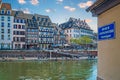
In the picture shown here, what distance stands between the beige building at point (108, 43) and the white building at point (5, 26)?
50665 millimetres

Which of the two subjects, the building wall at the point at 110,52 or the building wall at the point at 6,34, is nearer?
the building wall at the point at 110,52

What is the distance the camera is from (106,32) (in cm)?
450

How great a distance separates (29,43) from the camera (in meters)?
59.6

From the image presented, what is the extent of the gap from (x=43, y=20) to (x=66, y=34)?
11.2 meters

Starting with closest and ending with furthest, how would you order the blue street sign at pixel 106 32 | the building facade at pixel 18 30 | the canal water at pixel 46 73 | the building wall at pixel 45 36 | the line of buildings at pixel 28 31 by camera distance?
the blue street sign at pixel 106 32 < the canal water at pixel 46 73 < the line of buildings at pixel 28 31 < the building facade at pixel 18 30 < the building wall at pixel 45 36

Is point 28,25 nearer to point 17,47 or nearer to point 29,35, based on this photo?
point 29,35

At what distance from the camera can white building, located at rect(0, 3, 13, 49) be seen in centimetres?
5412

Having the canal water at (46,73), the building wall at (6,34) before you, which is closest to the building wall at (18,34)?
the building wall at (6,34)

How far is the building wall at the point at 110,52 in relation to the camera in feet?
13.5

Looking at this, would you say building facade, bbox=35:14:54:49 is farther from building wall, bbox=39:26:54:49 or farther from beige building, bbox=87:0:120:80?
beige building, bbox=87:0:120:80

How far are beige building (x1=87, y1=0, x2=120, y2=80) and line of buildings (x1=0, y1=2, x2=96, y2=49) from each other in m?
50.7

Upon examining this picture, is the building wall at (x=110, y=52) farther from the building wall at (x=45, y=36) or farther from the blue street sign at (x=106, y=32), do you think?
the building wall at (x=45, y=36)

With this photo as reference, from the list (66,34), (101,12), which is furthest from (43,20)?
(101,12)

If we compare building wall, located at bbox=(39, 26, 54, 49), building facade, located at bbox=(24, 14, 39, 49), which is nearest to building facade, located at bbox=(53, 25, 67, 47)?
building wall, located at bbox=(39, 26, 54, 49)
